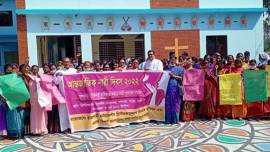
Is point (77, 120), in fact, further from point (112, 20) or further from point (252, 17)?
point (252, 17)

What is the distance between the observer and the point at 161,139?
24.3 ft

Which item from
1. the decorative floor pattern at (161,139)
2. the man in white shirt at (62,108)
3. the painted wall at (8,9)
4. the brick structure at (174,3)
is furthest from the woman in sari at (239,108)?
the painted wall at (8,9)

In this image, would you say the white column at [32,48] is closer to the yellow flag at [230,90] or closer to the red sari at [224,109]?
the red sari at [224,109]

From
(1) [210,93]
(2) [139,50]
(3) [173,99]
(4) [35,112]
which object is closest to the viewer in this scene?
(4) [35,112]

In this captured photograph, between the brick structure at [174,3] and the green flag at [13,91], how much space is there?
12868 mm

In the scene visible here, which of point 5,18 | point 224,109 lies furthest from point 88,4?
point 224,109

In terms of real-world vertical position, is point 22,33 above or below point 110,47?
above

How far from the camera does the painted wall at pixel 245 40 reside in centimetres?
2064

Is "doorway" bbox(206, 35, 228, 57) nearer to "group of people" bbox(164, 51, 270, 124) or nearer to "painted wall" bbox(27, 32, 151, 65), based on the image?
"painted wall" bbox(27, 32, 151, 65)

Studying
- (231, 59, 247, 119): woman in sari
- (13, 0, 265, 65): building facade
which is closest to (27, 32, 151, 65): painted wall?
(13, 0, 265, 65): building facade

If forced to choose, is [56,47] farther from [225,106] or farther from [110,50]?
[225,106]

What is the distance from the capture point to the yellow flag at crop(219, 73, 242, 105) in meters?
8.57

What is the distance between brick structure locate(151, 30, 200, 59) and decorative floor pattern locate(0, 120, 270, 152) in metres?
11.7

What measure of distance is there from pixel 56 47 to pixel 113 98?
1105 cm
